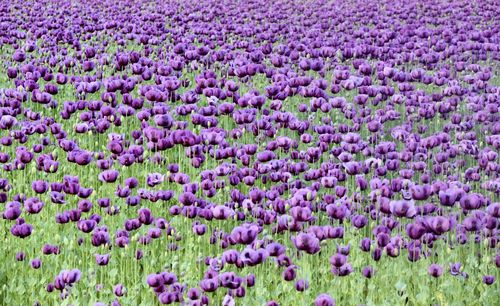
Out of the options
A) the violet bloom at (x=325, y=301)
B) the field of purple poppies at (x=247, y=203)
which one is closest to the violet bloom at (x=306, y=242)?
the field of purple poppies at (x=247, y=203)

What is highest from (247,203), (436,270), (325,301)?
(325,301)

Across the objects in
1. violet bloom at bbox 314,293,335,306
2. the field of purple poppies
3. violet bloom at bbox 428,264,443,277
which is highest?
violet bloom at bbox 314,293,335,306

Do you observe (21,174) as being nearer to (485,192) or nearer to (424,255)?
(424,255)

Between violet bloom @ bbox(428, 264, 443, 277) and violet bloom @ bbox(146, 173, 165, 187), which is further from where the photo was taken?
violet bloom @ bbox(146, 173, 165, 187)

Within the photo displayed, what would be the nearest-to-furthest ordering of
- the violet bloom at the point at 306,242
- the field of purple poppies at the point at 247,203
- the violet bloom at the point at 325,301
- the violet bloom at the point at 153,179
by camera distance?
the violet bloom at the point at 325,301, the violet bloom at the point at 306,242, the field of purple poppies at the point at 247,203, the violet bloom at the point at 153,179

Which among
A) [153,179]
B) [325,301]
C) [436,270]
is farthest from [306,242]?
[153,179]

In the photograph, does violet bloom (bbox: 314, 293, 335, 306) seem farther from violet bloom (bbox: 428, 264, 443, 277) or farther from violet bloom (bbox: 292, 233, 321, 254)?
violet bloom (bbox: 428, 264, 443, 277)

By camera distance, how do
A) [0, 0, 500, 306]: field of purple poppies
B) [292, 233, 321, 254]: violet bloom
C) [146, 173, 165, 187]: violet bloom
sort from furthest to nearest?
[146, 173, 165, 187]: violet bloom
[0, 0, 500, 306]: field of purple poppies
[292, 233, 321, 254]: violet bloom

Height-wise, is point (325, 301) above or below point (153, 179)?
above

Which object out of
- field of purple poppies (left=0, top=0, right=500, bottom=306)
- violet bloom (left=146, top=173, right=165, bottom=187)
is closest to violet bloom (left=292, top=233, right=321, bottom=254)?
field of purple poppies (left=0, top=0, right=500, bottom=306)

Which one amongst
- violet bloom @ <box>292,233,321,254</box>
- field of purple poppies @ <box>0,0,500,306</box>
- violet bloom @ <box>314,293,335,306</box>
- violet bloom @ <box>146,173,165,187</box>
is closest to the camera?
violet bloom @ <box>314,293,335,306</box>

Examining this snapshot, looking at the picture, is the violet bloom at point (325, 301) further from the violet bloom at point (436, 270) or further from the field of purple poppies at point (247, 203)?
the violet bloom at point (436, 270)

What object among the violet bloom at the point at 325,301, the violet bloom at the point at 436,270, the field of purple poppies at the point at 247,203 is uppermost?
the violet bloom at the point at 325,301

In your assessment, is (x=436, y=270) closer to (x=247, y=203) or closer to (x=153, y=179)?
(x=247, y=203)
